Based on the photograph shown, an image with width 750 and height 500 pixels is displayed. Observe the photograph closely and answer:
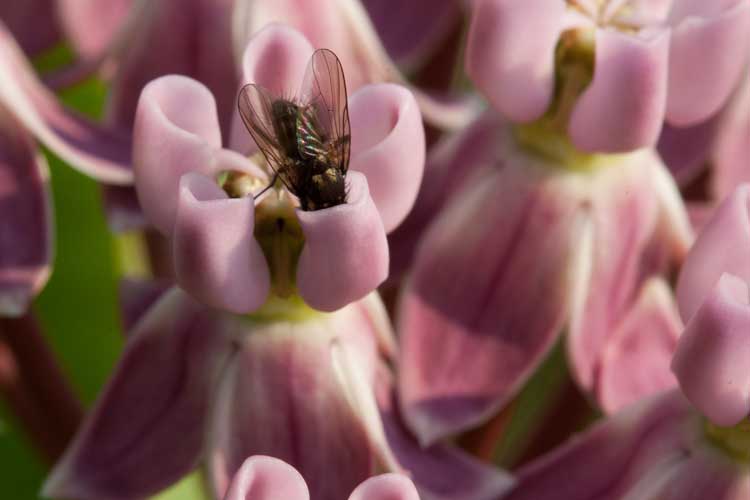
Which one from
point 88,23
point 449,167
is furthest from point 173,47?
point 449,167

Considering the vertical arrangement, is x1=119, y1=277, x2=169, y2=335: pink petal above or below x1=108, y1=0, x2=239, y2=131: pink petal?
below

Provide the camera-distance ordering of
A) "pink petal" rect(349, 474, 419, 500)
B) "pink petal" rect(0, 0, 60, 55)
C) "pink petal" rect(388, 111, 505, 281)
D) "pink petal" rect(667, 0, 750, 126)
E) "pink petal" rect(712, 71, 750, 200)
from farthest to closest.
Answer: "pink petal" rect(0, 0, 60, 55) → "pink petal" rect(712, 71, 750, 200) → "pink petal" rect(388, 111, 505, 281) → "pink petal" rect(667, 0, 750, 126) → "pink petal" rect(349, 474, 419, 500)

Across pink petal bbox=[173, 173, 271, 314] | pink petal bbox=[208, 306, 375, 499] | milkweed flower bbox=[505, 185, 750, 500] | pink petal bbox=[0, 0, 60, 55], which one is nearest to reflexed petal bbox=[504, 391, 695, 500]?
milkweed flower bbox=[505, 185, 750, 500]

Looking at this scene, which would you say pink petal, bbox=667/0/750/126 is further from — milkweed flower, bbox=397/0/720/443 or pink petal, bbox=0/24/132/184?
pink petal, bbox=0/24/132/184

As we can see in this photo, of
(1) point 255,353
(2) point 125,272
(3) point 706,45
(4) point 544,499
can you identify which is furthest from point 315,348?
(2) point 125,272

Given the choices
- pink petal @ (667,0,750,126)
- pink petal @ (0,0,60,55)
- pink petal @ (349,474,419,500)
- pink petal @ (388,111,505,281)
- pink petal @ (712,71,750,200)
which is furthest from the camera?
pink petal @ (0,0,60,55)

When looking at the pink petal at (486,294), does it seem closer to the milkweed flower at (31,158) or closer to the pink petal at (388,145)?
the pink petal at (388,145)

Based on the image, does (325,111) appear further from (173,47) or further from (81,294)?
(81,294)
